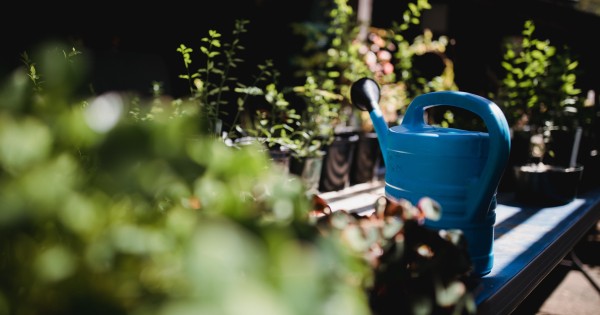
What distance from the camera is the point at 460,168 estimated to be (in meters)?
0.96

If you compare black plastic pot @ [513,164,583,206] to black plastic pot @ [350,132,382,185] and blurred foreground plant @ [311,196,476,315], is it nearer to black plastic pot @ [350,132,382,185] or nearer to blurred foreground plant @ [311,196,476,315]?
black plastic pot @ [350,132,382,185]

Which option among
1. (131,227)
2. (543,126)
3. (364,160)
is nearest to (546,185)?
(543,126)

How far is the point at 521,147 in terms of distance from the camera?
2.02m

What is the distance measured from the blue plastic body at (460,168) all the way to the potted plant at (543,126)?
3.18ft

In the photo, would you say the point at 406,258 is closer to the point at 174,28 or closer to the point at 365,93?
the point at 365,93

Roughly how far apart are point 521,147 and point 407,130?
3.76 ft

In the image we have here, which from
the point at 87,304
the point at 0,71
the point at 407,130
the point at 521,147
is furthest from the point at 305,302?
the point at 521,147

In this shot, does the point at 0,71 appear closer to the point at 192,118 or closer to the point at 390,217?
the point at 192,118

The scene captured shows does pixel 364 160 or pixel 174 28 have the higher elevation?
pixel 174 28

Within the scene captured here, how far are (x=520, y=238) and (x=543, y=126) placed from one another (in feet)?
3.08

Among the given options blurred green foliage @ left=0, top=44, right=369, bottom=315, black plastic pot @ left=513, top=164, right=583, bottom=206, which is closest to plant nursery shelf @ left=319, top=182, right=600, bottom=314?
black plastic pot @ left=513, top=164, right=583, bottom=206

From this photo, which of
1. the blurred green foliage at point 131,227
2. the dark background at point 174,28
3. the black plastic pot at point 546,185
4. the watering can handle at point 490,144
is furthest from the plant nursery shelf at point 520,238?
the dark background at point 174,28

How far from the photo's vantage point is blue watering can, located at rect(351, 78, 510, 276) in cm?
90

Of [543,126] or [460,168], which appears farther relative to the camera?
[543,126]
